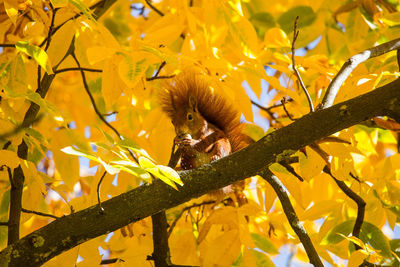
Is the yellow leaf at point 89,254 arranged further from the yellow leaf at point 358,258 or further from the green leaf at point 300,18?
the green leaf at point 300,18

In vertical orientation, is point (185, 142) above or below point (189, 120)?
below

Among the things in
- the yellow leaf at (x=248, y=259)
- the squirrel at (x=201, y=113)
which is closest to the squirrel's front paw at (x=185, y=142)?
the squirrel at (x=201, y=113)

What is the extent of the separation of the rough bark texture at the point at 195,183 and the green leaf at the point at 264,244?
2.06ft

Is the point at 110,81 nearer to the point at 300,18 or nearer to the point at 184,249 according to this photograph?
the point at 184,249

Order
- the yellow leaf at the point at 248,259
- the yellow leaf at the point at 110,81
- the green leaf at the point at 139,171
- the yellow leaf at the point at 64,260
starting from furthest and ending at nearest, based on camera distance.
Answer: the yellow leaf at the point at 248,259, the yellow leaf at the point at 110,81, the yellow leaf at the point at 64,260, the green leaf at the point at 139,171

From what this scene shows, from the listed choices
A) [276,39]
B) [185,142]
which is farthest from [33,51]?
[276,39]

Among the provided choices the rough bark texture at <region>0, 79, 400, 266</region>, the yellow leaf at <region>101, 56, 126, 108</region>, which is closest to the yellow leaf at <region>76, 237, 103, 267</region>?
the rough bark texture at <region>0, 79, 400, 266</region>

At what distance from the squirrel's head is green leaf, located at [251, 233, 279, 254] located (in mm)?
457

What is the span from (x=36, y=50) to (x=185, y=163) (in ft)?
2.66

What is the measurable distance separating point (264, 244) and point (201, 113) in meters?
0.59

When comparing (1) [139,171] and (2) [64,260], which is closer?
(1) [139,171]

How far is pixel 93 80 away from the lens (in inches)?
107

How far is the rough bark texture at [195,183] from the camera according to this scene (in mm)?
1452

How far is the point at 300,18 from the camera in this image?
245 centimetres
